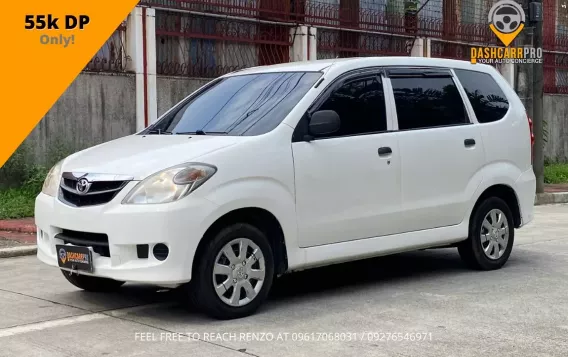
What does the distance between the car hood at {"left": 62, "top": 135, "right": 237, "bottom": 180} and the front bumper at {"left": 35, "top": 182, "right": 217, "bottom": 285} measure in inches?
7.8

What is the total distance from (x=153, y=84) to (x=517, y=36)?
31.2 feet

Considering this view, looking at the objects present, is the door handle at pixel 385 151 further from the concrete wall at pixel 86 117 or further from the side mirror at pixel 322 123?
the concrete wall at pixel 86 117

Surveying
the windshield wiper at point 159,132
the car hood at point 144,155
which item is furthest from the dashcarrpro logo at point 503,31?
the car hood at point 144,155

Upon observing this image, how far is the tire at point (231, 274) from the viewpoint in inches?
240

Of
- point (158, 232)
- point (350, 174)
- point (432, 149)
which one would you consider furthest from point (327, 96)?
point (158, 232)

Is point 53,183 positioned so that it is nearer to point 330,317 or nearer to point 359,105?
point 330,317

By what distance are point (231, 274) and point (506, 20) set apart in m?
15.5

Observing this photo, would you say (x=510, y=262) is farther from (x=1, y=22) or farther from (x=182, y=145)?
(x=1, y=22)

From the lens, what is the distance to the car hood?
611cm

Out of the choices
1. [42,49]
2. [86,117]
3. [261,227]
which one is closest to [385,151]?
[261,227]

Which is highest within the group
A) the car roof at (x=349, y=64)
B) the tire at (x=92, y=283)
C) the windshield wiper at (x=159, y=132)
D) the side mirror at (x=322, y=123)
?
the car roof at (x=349, y=64)

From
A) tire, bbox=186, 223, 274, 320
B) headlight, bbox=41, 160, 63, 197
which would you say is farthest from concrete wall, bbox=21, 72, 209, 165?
tire, bbox=186, 223, 274, 320

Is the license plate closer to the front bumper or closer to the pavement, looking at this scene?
the front bumper

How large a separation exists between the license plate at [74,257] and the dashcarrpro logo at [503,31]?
1444cm
